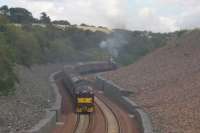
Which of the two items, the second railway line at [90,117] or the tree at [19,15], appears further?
the tree at [19,15]

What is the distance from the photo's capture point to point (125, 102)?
170 feet

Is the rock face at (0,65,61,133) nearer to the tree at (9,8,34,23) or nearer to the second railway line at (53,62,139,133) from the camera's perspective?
the second railway line at (53,62,139,133)

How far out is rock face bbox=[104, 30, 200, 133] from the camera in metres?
38.2

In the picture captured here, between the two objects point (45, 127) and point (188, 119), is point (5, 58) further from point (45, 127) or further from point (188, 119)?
point (188, 119)

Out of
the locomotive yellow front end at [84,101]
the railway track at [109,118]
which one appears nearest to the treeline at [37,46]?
the locomotive yellow front end at [84,101]

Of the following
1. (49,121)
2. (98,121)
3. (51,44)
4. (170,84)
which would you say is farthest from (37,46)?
(49,121)

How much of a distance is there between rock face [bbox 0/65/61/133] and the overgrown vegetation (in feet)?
8.90

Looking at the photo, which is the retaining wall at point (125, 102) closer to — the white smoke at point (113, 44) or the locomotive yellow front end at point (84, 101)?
the locomotive yellow front end at point (84, 101)

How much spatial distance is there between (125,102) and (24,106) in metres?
14.2

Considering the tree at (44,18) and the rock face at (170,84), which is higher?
the tree at (44,18)

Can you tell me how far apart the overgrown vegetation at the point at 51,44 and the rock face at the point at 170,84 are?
15.2m

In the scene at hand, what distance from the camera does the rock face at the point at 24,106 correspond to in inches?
1286

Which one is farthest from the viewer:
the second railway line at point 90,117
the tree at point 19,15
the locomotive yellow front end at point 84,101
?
the tree at point 19,15

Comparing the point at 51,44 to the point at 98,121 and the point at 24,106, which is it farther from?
the point at 24,106
